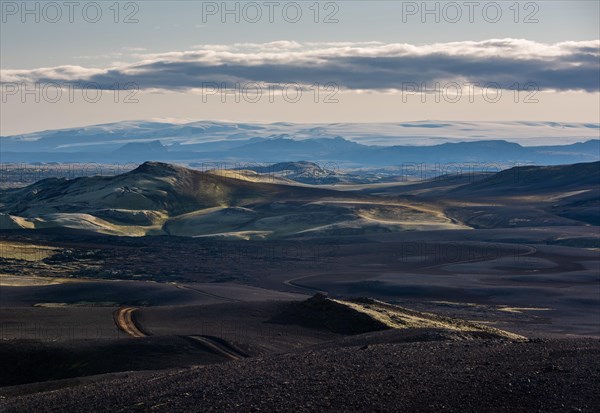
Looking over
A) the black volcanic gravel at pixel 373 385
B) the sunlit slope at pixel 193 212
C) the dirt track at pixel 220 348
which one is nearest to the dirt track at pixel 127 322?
the dirt track at pixel 220 348

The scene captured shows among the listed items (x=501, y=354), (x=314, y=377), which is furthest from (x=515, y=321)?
(x=314, y=377)

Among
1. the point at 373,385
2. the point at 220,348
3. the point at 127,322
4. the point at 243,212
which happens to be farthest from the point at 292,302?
the point at 243,212

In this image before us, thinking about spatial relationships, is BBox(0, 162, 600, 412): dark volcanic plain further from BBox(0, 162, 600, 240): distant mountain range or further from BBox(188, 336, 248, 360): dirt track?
BBox(0, 162, 600, 240): distant mountain range

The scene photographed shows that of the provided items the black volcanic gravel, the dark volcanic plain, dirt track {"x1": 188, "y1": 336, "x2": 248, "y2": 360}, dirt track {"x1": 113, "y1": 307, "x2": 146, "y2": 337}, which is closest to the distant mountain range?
the dark volcanic plain

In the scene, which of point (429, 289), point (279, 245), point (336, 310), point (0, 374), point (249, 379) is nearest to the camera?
point (249, 379)

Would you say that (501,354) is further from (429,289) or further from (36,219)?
(36,219)

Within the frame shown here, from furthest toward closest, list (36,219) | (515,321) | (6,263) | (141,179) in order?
(141,179) < (36,219) < (6,263) < (515,321)

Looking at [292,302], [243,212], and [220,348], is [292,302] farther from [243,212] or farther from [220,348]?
[243,212]

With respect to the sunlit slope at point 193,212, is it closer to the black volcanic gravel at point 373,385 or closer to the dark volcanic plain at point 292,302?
the dark volcanic plain at point 292,302
